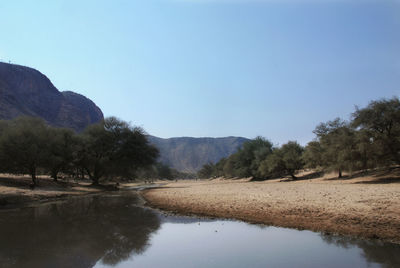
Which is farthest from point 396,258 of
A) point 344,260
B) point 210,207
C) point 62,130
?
point 62,130

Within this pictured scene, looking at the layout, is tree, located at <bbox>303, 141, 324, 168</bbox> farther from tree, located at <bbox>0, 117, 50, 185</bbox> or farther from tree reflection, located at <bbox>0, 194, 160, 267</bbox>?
tree, located at <bbox>0, 117, 50, 185</bbox>

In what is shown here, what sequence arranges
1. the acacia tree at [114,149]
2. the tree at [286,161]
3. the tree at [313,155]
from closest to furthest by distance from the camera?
the acacia tree at [114,149] → the tree at [313,155] → the tree at [286,161]

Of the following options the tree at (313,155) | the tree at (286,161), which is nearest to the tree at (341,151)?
the tree at (313,155)

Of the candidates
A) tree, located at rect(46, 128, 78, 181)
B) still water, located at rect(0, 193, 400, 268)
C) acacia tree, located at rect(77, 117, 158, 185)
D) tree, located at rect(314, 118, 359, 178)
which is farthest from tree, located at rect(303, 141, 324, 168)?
tree, located at rect(46, 128, 78, 181)

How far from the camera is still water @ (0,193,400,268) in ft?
26.1

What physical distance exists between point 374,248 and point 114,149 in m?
44.6

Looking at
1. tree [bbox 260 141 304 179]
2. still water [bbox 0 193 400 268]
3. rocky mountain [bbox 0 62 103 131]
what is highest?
rocky mountain [bbox 0 62 103 131]

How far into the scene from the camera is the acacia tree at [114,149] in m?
47.1

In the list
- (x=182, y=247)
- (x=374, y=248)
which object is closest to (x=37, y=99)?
(x=182, y=247)

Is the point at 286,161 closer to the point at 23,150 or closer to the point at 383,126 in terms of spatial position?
the point at 383,126

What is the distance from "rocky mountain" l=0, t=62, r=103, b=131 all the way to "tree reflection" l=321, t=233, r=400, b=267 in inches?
5255

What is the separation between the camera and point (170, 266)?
7703 millimetres

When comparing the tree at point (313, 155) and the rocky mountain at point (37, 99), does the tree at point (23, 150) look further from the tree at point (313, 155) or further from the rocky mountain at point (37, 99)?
the rocky mountain at point (37, 99)

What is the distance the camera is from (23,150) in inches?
1420
